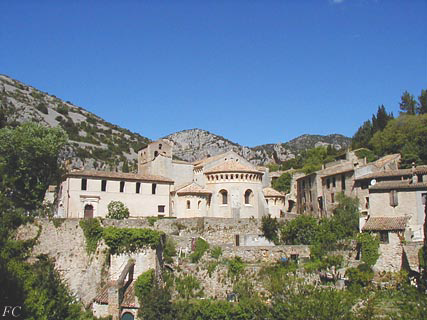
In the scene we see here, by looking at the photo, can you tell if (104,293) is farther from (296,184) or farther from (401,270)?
(296,184)

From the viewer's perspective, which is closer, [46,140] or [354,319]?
[354,319]

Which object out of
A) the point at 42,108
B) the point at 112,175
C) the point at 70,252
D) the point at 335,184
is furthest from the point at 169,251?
the point at 42,108

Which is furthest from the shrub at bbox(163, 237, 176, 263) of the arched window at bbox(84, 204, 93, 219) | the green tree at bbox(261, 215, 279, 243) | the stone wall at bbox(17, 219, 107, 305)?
the arched window at bbox(84, 204, 93, 219)

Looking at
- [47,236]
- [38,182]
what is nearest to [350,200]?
[47,236]

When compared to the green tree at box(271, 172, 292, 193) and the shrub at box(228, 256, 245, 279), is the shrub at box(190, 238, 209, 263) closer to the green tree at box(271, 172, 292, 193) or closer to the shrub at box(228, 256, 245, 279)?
the shrub at box(228, 256, 245, 279)

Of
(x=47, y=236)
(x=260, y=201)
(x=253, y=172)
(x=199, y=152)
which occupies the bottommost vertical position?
(x=47, y=236)

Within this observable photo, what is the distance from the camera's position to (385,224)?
36219mm

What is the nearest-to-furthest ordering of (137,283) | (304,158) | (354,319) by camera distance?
(354,319)
(137,283)
(304,158)

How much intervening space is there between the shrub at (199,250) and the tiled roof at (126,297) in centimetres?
567

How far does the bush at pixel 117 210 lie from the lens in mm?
44000

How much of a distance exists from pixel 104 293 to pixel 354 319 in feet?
59.4

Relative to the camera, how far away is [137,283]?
31.7 metres

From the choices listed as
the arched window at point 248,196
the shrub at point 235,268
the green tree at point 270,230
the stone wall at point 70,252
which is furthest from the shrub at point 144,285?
the arched window at point 248,196

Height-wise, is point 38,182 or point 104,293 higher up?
point 38,182
